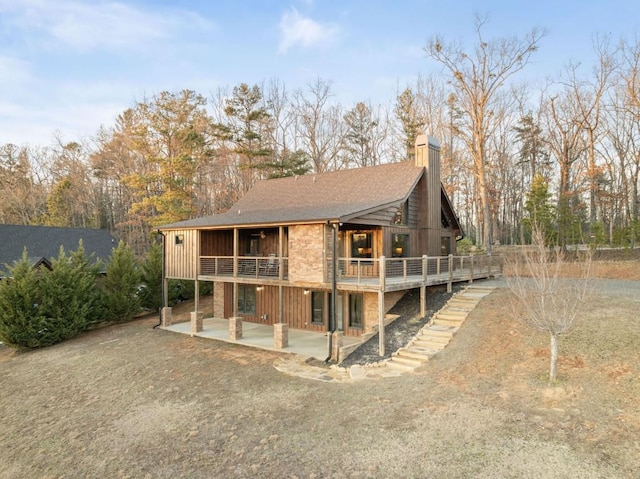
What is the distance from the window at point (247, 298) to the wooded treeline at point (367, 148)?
12440 millimetres

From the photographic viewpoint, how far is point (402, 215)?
16.6 meters

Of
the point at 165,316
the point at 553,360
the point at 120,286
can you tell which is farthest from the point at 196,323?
the point at 553,360

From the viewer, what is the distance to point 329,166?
116 feet

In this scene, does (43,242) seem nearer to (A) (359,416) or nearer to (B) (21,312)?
(B) (21,312)

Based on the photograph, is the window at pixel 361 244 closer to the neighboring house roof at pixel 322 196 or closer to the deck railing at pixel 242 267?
the neighboring house roof at pixel 322 196

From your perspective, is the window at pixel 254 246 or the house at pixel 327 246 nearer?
the house at pixel 327 246

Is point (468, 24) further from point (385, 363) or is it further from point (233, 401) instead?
point (233, 401)

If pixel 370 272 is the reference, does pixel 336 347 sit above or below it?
below

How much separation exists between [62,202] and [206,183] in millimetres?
16965

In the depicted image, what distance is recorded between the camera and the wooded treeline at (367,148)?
25469 mm

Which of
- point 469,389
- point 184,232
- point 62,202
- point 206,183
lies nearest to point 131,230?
point 62,202

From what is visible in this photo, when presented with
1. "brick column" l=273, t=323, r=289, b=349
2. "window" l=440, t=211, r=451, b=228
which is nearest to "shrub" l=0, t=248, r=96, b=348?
"brick column" l=273, t=323, r=289, b=349

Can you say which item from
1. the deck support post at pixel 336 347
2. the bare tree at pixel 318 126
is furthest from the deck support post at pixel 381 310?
the bare tree at pixel 318 126

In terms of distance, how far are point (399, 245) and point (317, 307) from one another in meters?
4.59
